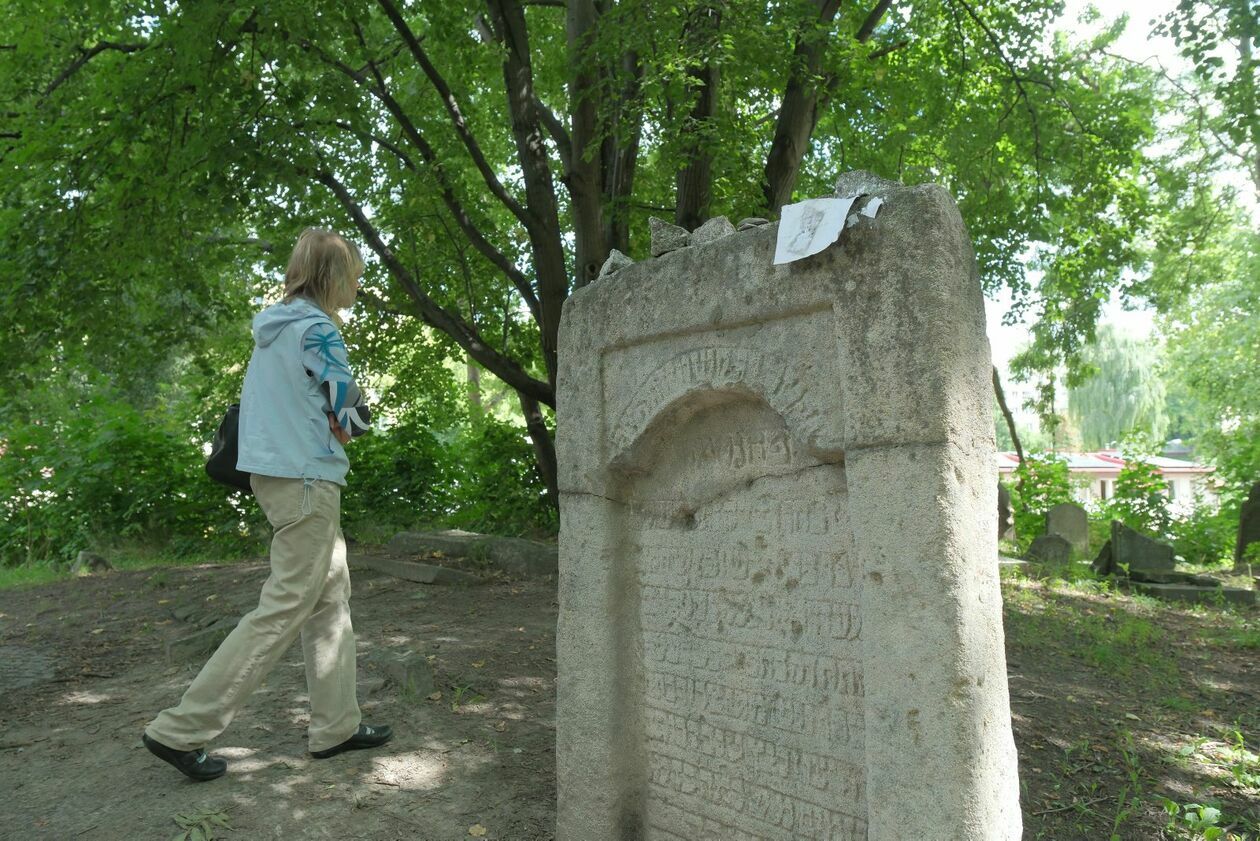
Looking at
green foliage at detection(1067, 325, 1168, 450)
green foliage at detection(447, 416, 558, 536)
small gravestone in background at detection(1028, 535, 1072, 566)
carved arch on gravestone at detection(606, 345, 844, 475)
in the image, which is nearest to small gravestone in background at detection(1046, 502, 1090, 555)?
small gravestone in background at detection(1028, 535, 1072, 566)

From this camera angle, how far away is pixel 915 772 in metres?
2.03

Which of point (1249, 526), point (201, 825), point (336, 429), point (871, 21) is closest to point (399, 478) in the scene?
point (871, 21)

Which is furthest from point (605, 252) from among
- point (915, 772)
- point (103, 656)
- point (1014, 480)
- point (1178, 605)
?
point (1014, 480)

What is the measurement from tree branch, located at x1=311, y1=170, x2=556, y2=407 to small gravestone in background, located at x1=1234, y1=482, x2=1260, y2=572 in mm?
7604

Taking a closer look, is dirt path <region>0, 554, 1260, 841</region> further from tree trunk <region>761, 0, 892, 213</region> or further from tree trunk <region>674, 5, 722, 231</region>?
tree trunk <region>761, 0, 892, 213</region>

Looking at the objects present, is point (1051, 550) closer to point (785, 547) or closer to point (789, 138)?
point (789, 138)

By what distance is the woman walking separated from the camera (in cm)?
285

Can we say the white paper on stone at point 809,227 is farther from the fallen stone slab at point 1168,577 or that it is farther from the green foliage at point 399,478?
the green foliage at point 399,478

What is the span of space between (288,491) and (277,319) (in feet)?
1.94

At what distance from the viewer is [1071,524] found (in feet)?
34.7

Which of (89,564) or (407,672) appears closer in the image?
(407,672)

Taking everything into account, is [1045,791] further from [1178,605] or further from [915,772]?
[1178,605]

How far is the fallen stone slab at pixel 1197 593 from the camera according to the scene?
7.67 metres

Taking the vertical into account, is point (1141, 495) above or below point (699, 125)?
below
